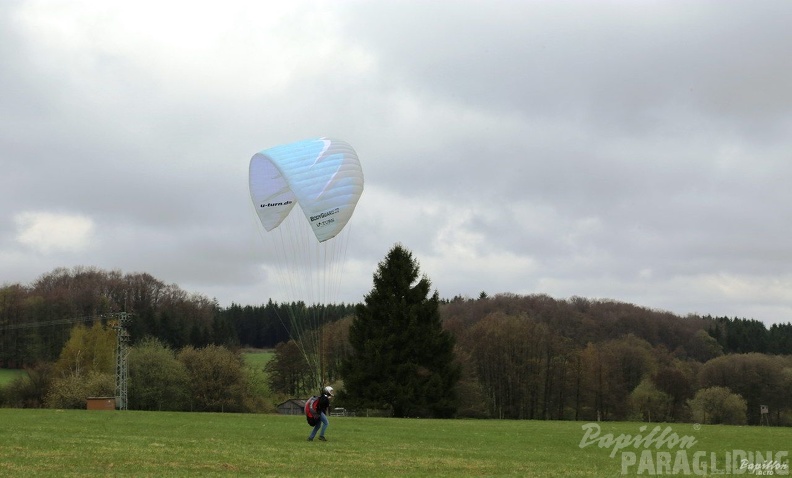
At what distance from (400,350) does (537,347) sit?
37240 millimetres

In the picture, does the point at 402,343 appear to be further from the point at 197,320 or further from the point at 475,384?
the point at 197,320

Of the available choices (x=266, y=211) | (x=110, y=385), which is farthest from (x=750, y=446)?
(x=110, y=385)

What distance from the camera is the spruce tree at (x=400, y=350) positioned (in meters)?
51.7

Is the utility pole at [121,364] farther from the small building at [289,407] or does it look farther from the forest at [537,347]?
the small building at [289,407]

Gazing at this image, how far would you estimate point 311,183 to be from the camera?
26.7 m

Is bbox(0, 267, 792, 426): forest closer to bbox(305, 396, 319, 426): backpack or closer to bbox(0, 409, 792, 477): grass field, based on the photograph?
bbox(0, 409, 792, 477): grass field

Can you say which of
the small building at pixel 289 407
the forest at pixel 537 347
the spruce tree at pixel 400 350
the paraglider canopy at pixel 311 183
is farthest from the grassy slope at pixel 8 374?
the paraglider canopy at pixel 311 183

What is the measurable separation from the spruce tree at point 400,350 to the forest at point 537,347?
9.30 meters

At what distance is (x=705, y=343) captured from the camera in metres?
115

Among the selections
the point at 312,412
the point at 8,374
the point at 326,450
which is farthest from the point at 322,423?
the point at 8,374

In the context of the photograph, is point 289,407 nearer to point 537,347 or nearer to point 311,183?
point 537,347

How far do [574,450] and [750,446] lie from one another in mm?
6018

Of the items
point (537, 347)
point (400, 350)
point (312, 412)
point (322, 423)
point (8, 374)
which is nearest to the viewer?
point (312, 412)

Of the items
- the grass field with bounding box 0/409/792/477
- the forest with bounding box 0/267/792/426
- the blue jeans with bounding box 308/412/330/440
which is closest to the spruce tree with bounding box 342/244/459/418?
the forest with bounding box 0/267/792/426
